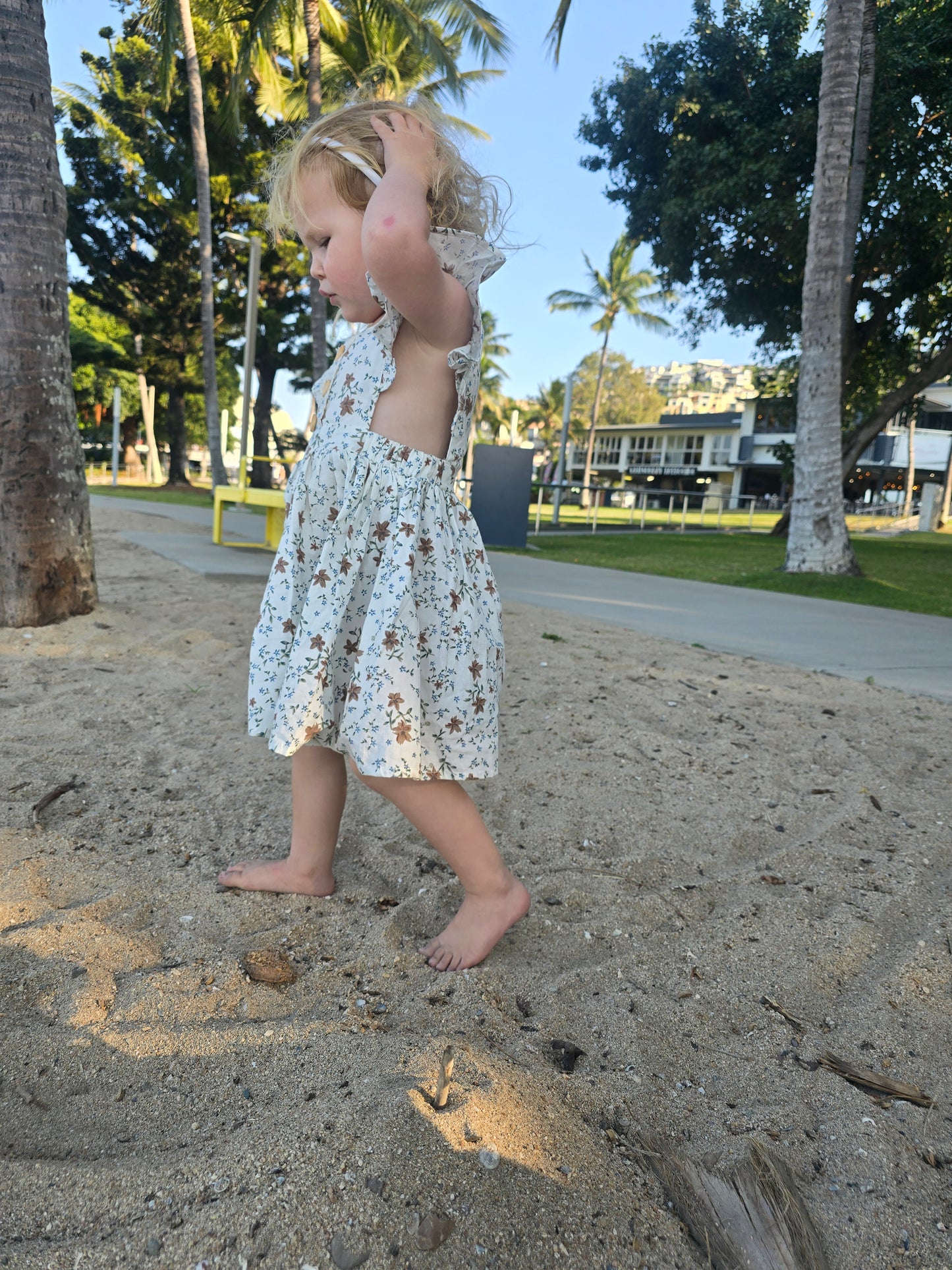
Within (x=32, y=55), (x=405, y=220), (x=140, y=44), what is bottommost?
(x=405, y=220)

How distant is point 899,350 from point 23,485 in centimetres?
1608

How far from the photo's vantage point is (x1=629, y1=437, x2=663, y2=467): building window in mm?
53781

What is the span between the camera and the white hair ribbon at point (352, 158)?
1.48 m

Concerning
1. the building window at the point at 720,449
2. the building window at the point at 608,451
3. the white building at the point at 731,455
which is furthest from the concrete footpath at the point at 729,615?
the building window at the point at 608,451

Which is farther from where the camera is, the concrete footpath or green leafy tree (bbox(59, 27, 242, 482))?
green leafy tree (bbox(59, 27, 242, 482))

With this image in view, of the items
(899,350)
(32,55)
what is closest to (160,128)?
(899,350)

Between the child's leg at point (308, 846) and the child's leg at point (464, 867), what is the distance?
214mm

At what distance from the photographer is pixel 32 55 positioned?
141 inches

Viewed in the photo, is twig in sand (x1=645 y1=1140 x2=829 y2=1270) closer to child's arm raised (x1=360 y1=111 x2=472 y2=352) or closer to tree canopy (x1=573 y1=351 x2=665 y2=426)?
child's arm raised (x1=360 y1=111 x2=472 y2=352)

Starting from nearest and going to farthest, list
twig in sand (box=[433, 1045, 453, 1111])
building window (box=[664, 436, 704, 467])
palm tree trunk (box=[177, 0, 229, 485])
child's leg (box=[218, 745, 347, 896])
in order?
twig in sand (box=[433, 1045, 453, 1111])
child's leg (box=[218, 745, 347, 896])
palm tree trunk (box=[177, 0, 229, 485])
building window (box=[664, 436, 704, 467])

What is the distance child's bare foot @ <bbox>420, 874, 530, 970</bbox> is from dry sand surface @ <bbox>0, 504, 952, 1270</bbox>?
5cm

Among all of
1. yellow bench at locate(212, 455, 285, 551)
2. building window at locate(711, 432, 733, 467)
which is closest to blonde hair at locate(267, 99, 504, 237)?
yellow bench at locate(212, 455, 285, 551)

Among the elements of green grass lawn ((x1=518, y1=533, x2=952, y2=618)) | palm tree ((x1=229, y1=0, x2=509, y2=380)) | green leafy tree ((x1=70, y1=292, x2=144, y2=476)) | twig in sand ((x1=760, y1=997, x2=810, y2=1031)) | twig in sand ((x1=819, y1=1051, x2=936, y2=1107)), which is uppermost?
palm tree ((x1=229, y1=0, x2=509, y2=380))

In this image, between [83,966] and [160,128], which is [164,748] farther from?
[160,128]
